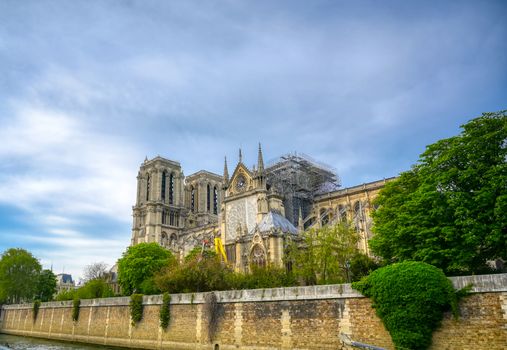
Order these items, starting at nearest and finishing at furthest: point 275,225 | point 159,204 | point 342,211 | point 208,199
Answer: point 275,225 → point 342,211 → point 159,204 → point 208,199

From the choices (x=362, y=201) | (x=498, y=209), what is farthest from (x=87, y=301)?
(x=362, y=201)

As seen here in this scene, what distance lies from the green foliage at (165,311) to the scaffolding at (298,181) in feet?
88.3

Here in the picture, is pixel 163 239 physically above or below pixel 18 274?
above

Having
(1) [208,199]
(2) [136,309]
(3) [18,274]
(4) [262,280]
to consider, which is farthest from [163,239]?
(4) [262,280]

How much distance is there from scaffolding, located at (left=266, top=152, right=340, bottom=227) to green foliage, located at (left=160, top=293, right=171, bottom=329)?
1060 inches

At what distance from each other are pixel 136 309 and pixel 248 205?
2475 centimetres

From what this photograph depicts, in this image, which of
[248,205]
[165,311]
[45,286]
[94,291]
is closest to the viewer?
[165,311]

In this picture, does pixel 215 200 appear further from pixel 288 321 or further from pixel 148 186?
pixel 288 321

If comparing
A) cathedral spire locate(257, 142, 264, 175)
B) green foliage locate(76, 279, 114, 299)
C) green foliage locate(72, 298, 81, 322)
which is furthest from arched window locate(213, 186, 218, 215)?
green foliage locate(72, 298, 81, 322)

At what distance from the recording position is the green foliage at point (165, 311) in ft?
81.9

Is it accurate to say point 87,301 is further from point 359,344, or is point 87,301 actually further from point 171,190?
point 171,190

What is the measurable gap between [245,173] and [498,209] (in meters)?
36.6

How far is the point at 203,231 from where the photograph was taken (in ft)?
239

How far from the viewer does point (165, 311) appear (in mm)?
25047
